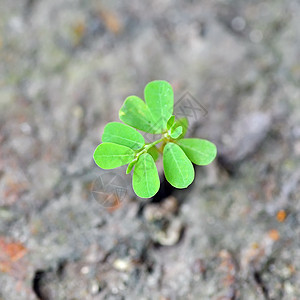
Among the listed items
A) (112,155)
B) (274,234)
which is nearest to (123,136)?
(112,155)

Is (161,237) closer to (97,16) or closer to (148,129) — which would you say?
(148,129)

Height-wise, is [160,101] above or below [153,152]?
above

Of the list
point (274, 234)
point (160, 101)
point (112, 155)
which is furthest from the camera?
point (274, 234)

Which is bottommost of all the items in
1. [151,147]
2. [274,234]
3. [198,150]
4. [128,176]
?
[274,234]

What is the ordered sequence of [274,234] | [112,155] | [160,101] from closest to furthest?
1. [112,155]
2. [160,101]
3. [274,234]

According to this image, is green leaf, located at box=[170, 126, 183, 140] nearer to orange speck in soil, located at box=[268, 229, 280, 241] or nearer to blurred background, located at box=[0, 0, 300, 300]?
blurred background, located at box=[0, 0, 300, 300]

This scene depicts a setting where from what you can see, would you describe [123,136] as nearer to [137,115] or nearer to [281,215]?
[137,115]
